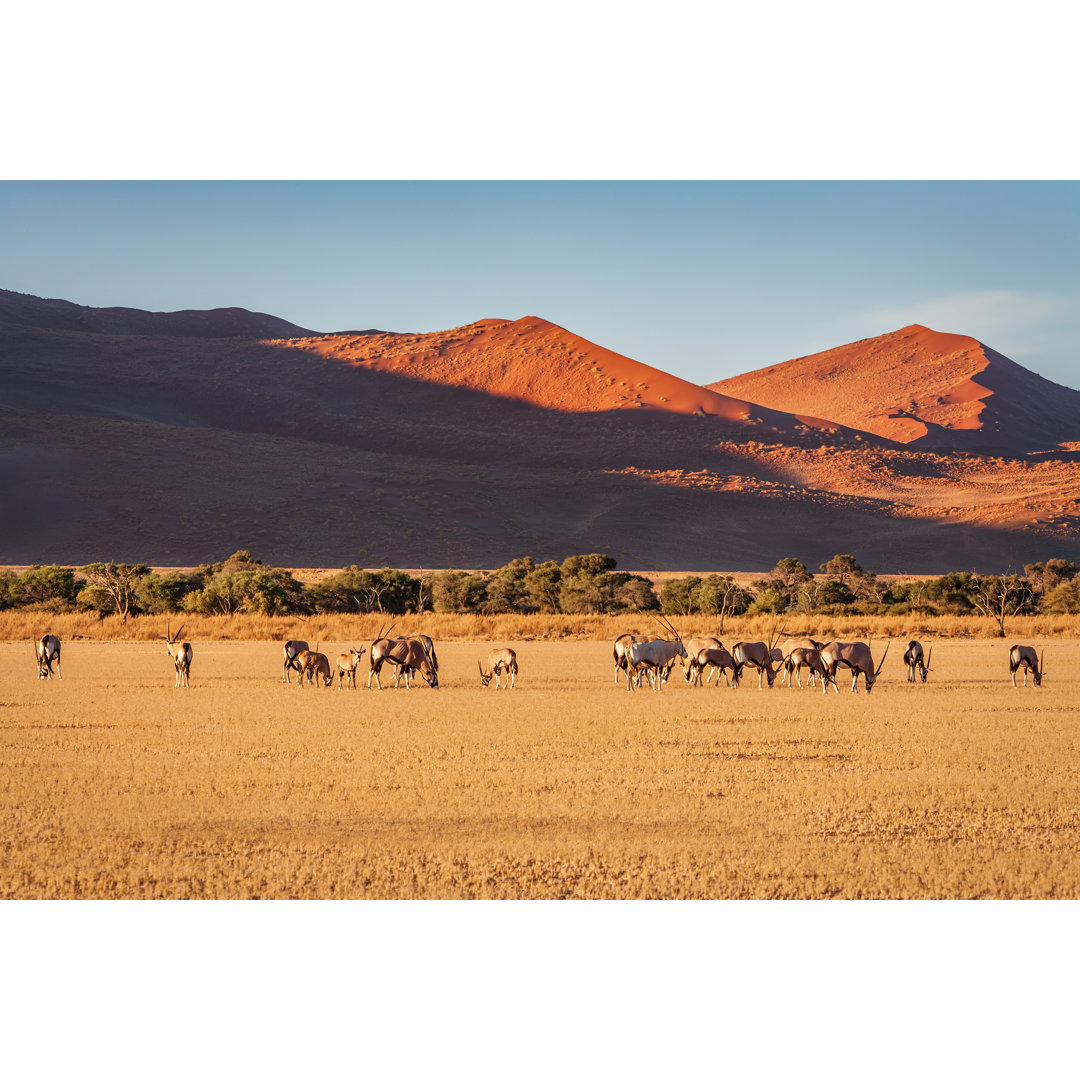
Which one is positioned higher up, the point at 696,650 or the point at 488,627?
the point at 696,650

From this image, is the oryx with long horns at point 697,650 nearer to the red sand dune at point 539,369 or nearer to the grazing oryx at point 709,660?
the grazing oryx at point 709,660

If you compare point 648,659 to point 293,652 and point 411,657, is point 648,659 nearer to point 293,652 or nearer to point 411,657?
point 411,657

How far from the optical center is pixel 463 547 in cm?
8650

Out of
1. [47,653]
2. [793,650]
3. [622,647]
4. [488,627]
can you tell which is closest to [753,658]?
[793,650]

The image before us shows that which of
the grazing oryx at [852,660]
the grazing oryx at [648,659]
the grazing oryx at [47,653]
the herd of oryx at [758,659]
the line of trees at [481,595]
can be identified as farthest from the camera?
the line of trees at [481,595]

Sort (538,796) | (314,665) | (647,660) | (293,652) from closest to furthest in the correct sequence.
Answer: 1. (538,796)
2. (647,660)
3. (314,665)
4. (293,652)

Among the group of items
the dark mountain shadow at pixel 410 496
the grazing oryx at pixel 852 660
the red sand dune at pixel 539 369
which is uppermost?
the red sand dune at pixel 539 369

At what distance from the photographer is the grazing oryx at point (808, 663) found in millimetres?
22812

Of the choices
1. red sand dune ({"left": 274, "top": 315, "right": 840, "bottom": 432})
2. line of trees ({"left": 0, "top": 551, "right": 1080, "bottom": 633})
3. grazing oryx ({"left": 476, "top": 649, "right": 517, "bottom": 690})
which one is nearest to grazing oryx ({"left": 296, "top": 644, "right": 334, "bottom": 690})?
grazing oryx ({"left": 476, "top": 649, "right": 517, "bottom": 690})

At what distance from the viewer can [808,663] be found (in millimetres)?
23859

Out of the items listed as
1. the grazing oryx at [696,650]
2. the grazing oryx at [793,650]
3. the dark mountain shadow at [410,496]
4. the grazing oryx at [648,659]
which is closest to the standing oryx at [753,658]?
the grazing oryx at [793,650]

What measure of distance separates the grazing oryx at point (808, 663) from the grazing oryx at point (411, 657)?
6.92 metres

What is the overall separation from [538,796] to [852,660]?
12.0 meters

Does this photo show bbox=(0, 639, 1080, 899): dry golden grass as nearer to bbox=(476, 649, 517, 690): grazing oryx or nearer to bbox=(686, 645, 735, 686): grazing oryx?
bbox=(476, 649, 517, 690): grazing oryx
